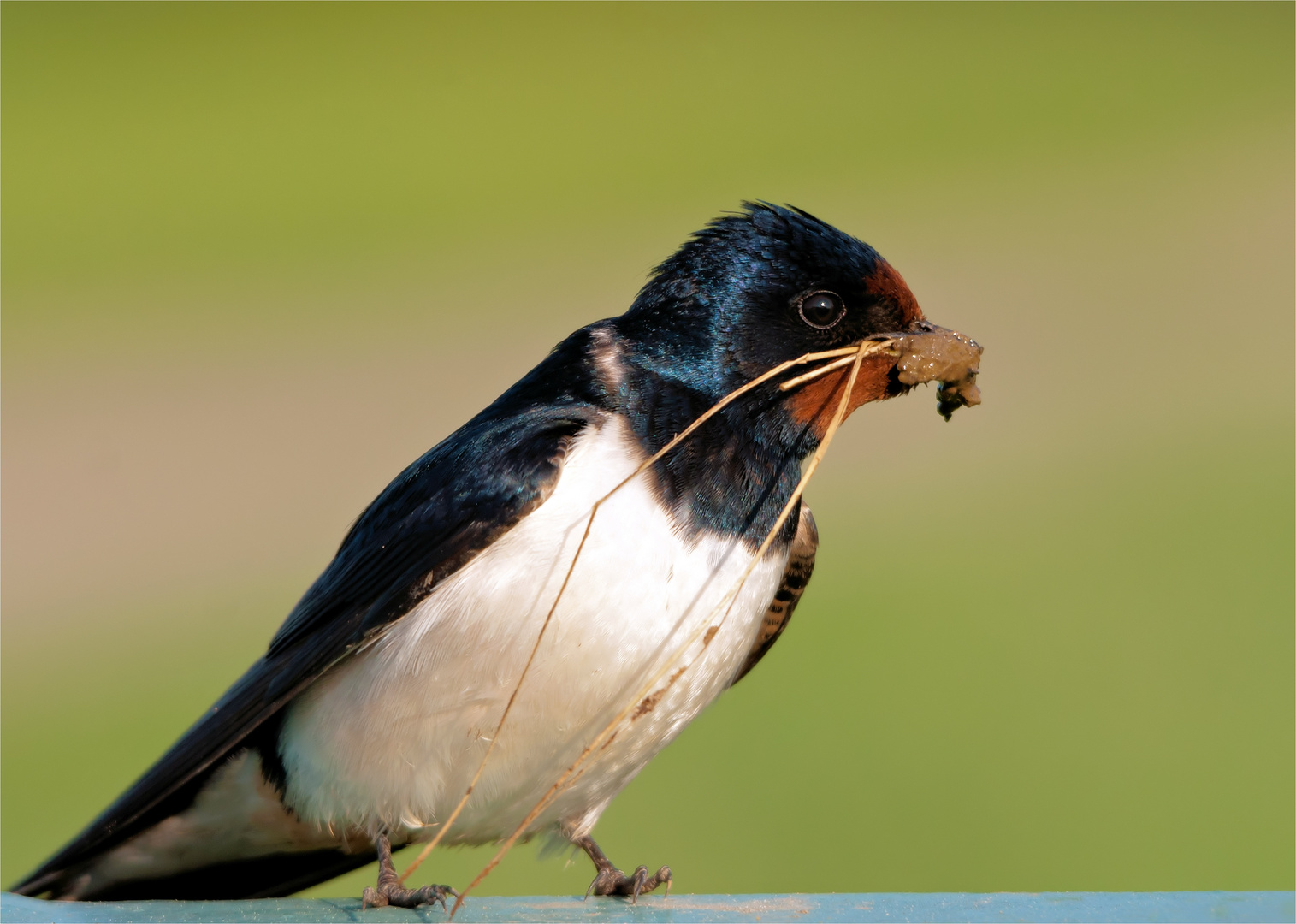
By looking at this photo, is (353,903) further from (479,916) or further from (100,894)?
(100,894)

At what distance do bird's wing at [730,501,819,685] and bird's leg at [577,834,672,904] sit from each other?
0.37 metres

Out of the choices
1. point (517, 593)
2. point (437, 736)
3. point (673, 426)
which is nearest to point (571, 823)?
point (437, 736)

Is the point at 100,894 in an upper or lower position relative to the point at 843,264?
lower

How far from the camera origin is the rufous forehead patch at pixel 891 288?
2115 millimetres

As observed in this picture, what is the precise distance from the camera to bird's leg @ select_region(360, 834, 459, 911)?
6.39ft

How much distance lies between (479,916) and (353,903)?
0.26 meters

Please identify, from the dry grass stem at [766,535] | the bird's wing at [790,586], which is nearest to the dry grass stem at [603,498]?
the dry grass stem at [766,535]

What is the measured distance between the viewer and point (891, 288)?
2127 mm

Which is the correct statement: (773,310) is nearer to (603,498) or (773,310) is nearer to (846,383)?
(846,383)

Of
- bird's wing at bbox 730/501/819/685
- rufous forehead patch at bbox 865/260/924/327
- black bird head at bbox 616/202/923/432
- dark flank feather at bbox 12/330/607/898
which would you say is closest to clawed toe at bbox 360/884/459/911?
dark flank feather at bbox 12/330/607/898

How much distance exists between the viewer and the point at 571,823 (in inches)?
93.2

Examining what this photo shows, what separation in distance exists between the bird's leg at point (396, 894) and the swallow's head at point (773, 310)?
0.86m

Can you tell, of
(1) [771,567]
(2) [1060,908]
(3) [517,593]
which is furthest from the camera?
(1) [771,567]

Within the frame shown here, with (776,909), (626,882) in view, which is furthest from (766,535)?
(626,882)
